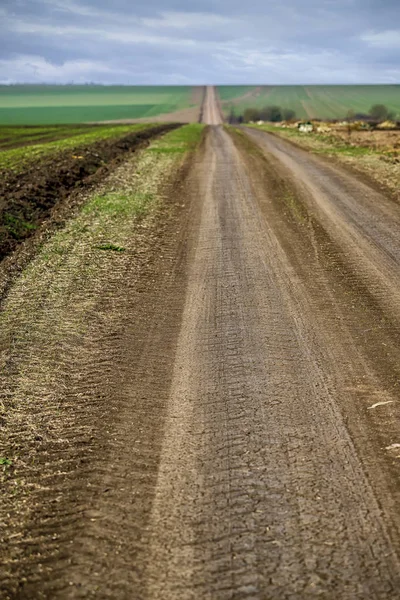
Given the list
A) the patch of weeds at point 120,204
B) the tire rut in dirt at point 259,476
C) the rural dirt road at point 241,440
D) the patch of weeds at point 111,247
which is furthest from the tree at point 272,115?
the tire rut in dirt at point 259,476

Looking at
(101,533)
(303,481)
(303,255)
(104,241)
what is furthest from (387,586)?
(104,241)

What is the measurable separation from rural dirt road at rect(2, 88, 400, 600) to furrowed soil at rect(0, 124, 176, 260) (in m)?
4.02

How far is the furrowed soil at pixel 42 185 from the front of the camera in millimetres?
12557

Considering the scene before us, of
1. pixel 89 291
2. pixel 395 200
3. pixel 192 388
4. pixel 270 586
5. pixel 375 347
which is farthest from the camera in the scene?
pixel 395 200

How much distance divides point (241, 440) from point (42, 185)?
44.7ft

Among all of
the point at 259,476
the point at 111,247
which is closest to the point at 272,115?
the point at 111,247

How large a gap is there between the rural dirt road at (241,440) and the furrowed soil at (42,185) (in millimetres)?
4020

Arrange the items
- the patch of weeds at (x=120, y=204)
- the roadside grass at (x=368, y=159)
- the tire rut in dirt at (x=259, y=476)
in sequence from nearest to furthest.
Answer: the tire rut in dirt at (x=259, y=476)
the patch of weeds at (x=120, y=204)
the roadside grass at (x=368, y=159)

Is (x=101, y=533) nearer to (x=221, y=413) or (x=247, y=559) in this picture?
(x=247, y=559)

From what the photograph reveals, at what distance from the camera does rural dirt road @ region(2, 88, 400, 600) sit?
3635 millimetres

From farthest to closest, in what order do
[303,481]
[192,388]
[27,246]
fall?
[27,246] < [192,388] < [303,481]

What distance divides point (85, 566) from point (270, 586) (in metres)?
1.10

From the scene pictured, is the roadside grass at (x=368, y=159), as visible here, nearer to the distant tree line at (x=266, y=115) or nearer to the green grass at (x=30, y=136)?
the green grass at (x=30, y=136)

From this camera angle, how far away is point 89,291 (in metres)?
8.63
